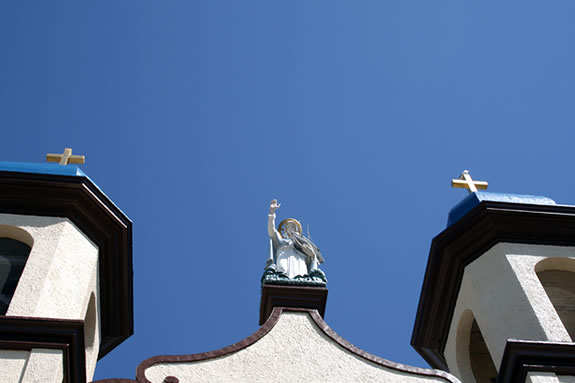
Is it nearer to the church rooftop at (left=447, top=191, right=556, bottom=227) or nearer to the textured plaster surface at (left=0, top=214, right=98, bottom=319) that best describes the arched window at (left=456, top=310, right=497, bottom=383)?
the church rooftop at (left=447, top=191, right=556, bottom=227)

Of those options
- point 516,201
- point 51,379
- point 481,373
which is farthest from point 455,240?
Result: point 51,379

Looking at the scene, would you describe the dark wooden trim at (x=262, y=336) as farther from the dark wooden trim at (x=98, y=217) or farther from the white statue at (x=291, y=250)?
the dark wooden trim at (x=98, y=217)

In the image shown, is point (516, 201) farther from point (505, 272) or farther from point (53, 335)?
point (53, 335)

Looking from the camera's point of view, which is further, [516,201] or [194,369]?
[516,201]

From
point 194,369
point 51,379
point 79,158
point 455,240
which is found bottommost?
point 51,379

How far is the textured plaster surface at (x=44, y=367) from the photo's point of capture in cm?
1143

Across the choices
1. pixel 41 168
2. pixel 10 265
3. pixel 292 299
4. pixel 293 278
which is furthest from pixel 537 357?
pixel 41 168

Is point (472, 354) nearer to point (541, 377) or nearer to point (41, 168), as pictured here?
point (541, 377)

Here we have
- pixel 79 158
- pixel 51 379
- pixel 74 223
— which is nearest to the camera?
pixel 51 379

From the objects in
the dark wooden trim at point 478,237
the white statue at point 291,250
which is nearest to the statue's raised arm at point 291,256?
the white statue at point 291,250

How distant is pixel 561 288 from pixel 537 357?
3122mm

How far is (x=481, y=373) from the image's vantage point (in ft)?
54.0

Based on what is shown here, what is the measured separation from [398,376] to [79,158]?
7.25 meters

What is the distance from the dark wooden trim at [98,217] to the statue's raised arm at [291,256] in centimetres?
247
